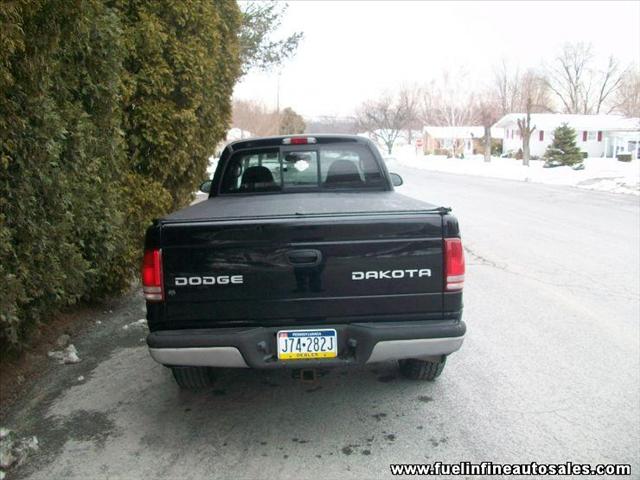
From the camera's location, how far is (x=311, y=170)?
18.4ft

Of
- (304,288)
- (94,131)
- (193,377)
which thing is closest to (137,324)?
(94,131)

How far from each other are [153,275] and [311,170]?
97.6 inches

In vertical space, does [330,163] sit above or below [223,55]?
below

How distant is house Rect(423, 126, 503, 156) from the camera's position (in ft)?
246

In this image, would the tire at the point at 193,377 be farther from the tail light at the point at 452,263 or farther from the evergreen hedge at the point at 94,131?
the tail light at the point at 452,263

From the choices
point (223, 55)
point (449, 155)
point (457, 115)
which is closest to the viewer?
point (223, 55)

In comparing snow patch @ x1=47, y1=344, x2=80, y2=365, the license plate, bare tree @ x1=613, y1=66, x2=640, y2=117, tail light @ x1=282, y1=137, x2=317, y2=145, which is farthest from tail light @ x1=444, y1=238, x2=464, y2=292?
bare tree @ x1=613, y1=66, x2=640, y2=117

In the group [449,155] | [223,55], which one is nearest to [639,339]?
[223,55]

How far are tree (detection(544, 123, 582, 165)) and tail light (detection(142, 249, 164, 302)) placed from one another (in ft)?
141

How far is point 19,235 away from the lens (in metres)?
A: 3.80

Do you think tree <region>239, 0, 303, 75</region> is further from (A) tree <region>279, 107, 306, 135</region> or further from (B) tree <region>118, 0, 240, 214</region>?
(A) tree <region>279, 107, 306, 135</region>

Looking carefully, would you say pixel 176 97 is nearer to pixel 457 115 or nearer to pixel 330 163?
pixel 330 163

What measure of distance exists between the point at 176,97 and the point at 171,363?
13.7ft

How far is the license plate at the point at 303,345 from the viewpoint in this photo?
11.2 ft
